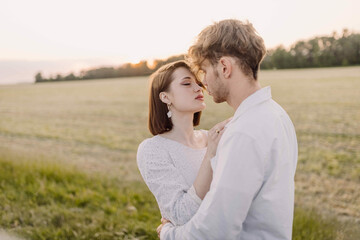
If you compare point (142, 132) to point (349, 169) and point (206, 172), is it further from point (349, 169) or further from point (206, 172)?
point (206, 172)

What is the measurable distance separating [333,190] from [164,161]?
5.59 m

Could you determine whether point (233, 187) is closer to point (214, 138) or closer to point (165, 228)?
point (214, 138)

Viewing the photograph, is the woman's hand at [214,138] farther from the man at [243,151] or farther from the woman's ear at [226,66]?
the woman's ear at [226,66]

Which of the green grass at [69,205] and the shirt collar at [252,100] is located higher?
the shirt collar at [252,100]

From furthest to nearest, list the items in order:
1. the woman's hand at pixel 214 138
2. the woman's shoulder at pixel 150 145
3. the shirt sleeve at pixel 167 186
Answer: the woman's shoulder at pixel 150 145
the shirt sleeve at pixel 167 186
the woman's hand at pixel 214 138

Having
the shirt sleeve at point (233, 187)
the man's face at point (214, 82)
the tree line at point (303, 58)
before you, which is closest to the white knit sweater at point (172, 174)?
the shirt sleeve at point (233, 187)

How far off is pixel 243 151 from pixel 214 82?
0.55m

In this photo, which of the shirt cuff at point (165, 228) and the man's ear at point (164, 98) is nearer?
the shirt cuff at point (165, 228)

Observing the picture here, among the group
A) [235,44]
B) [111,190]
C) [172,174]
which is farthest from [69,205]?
[235,44]

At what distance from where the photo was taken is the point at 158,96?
9.70 feet

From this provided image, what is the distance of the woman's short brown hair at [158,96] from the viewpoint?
286cm

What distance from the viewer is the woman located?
2283 mm

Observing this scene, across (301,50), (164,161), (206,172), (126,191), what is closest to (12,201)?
(126,191)

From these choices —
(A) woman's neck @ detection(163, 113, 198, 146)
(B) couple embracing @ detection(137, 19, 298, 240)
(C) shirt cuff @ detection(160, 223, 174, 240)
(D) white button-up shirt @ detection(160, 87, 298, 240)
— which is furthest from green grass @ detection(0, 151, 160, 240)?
(D) white button-up shirt @ detection(160, 87, 298, 240)
